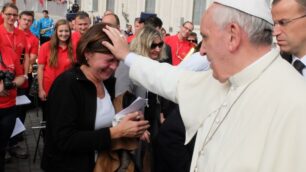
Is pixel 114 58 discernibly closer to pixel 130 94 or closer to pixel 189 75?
pixel 189 75

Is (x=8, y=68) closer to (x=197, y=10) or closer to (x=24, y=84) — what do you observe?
(x=24, y=84)

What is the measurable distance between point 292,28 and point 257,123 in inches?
66.6

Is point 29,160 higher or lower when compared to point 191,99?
lower

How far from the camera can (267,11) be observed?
170 cm

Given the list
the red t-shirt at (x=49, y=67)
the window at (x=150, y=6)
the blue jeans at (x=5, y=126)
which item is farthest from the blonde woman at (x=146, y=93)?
the window at (x=150, y=6)

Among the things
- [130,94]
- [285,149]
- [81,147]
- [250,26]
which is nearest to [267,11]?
[250,26]

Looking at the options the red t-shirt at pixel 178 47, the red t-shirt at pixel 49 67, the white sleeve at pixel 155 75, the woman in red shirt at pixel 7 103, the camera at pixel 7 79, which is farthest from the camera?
the red t-shirt at pixel 178 47

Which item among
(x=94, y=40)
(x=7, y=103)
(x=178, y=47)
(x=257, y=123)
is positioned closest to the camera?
(x=257, y=123)

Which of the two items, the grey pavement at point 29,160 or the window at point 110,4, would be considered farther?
the window at point 110,4

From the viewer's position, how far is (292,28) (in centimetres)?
300

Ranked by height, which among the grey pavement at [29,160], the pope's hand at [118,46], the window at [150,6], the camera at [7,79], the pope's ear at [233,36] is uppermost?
the pope's ear at [233,36]

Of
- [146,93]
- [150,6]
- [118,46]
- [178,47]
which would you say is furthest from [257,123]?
[150,6]

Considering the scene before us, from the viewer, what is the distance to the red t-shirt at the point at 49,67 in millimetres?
5691

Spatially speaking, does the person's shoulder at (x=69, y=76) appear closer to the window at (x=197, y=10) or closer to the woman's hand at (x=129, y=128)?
the woman's hand at (x=129, y=128)
